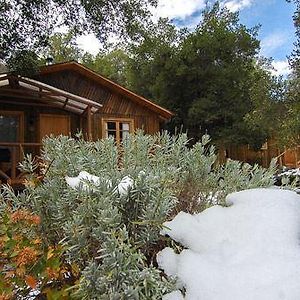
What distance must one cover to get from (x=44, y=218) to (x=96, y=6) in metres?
8.08

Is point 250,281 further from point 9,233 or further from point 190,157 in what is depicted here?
point 9,233

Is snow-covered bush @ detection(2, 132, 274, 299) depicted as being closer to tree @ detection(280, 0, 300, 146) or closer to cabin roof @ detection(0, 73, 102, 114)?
cabin roof @ detection(0, 73, 102, 114)

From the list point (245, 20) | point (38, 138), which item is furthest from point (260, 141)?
point (38, 138)

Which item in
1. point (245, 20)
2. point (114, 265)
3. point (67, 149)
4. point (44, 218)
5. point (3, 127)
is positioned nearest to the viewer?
point (114, 265)

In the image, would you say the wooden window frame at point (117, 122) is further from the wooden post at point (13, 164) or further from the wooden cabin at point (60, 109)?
the wooden post at point (13, 164)

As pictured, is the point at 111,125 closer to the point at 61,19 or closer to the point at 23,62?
the point at 61,19

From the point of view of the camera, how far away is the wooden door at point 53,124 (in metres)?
10.8

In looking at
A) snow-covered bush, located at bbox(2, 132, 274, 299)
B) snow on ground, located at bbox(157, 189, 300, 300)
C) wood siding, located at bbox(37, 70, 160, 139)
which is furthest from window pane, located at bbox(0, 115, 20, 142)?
snow on ground, located at bbox(157, 189, 300, 300)

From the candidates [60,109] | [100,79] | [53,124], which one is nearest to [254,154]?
[100,79]

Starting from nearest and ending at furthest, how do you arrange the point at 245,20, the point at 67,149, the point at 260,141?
the point at 67,149 < the point at 260,141 < the point at 245,20

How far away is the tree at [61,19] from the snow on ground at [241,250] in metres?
7.90

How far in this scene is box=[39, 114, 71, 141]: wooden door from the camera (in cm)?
1076

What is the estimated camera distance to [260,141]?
1627 centimetres

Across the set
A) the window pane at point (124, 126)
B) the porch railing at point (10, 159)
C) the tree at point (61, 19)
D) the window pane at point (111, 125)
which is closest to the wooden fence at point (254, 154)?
the window pane at point (124, 126)
